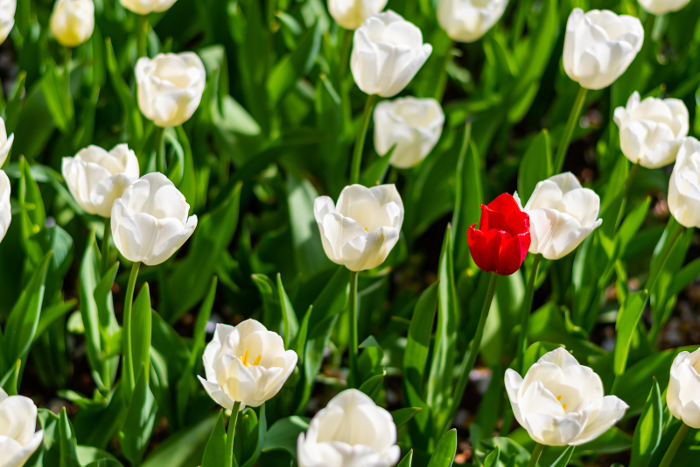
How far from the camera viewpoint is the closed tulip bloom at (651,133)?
1295mm

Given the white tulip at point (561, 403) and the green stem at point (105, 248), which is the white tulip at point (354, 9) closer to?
the green stem at point (105, 248)

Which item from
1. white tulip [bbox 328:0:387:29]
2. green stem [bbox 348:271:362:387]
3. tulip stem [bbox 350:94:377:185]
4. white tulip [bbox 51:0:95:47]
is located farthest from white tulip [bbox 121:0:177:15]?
green stem [bbox 348:271:362:387]

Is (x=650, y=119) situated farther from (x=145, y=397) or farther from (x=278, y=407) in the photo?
(x=145, y=397)

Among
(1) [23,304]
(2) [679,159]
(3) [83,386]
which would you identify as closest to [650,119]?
(2) [679,159]

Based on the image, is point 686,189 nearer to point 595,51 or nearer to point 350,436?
point 595,51

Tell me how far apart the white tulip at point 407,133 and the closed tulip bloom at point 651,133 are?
0.36m

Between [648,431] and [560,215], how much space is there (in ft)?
1.29

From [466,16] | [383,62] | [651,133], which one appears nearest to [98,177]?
A: [383,62]

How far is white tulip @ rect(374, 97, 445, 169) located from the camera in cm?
144

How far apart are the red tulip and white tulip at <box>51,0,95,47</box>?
100 cm

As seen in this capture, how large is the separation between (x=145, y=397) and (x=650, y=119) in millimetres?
1077

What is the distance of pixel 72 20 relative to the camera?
1.48 meters

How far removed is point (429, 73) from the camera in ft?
6.30

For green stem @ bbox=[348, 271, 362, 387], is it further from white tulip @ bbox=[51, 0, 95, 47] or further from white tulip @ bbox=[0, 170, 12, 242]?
white tulip @ bbox=[51, 0, 95, 47]
